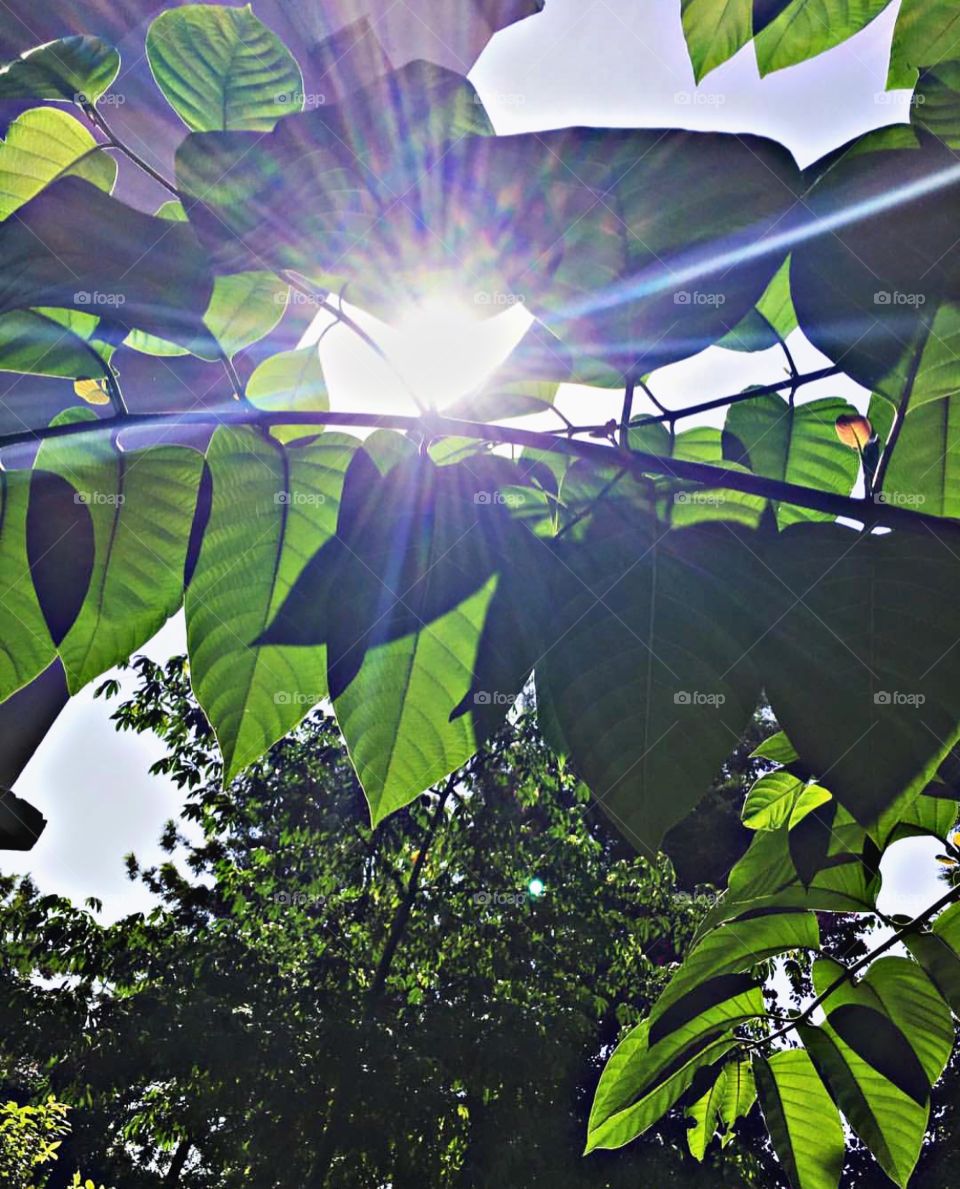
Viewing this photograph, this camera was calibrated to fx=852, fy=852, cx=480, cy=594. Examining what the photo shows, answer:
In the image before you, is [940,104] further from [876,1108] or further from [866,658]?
[876,1108]

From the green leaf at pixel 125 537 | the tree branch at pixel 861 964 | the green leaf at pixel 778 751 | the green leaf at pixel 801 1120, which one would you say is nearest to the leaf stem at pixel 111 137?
the green leaf at pixel 125 537

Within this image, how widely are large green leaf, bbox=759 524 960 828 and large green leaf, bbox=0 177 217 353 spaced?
0.66 ft

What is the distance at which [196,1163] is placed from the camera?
25.8ft

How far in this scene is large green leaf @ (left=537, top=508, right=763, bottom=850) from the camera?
9.5 inches

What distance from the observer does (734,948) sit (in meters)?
0.43

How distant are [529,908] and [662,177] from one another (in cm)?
830

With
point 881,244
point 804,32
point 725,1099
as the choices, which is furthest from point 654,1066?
point 804,32

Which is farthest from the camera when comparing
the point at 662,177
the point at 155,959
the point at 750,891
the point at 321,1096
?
the point at 155,959

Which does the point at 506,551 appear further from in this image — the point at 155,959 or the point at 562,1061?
the point at 155,959

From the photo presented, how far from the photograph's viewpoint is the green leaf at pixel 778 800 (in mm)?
427

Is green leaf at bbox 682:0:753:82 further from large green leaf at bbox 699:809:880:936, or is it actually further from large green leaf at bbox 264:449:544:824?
large green leaf at bbox 699:809:880:936

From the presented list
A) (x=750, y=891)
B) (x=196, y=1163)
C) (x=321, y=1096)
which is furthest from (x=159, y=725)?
(x=750, y=891)

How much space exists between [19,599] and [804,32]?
0.40m

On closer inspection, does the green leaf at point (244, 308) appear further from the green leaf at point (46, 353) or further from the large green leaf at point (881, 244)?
the large green leaf at point (881, 244)
